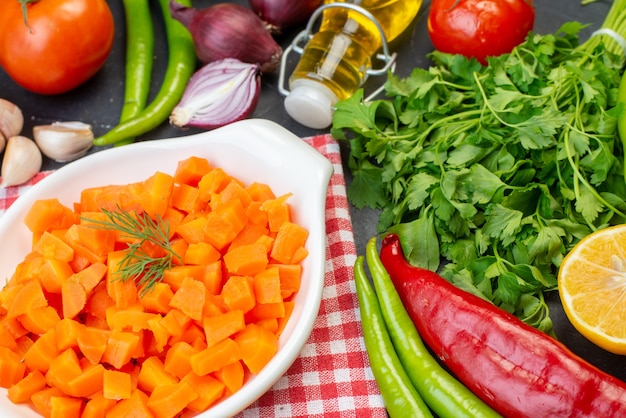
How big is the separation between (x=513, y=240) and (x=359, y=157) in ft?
1.77

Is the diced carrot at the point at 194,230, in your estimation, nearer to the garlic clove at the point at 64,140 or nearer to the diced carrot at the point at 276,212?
the diced carrot at the point at 276,212

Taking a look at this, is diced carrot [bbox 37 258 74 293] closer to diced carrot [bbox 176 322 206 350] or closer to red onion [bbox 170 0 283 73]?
diced carrot [bbox 176 322 206 350]

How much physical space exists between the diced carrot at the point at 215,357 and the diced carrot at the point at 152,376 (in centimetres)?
7

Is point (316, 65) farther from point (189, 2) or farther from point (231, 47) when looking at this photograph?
point (189, 2)

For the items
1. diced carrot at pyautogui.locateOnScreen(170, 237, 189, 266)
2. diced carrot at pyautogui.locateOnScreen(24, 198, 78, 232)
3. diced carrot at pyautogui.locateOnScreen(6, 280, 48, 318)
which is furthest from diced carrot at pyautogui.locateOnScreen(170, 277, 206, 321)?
diced carrot at pyautogui.locateOnScreen(24, 198, 78, 232)

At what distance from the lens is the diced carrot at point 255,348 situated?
4.93 ft

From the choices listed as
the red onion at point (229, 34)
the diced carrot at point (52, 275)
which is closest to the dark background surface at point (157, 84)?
the red onion at point (229, 34)

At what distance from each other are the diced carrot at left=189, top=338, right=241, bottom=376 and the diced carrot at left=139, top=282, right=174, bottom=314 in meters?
0.15

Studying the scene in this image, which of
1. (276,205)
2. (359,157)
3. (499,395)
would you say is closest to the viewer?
(499,395)

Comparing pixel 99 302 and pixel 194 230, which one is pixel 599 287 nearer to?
pixel 194 230

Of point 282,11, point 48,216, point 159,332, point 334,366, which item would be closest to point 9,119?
point 48,216

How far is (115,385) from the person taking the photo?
4.83 ft

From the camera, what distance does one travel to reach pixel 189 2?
244 cm

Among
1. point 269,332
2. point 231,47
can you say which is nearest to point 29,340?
point 269,332
